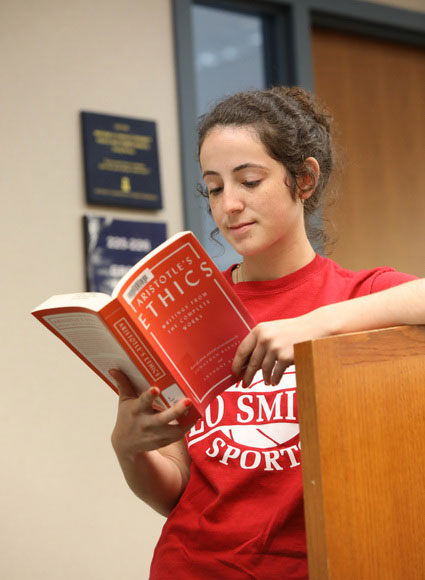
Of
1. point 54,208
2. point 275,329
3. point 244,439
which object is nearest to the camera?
point 275,329

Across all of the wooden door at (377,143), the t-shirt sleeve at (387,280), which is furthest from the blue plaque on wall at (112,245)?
the t-shirt sleeve at (387,280)

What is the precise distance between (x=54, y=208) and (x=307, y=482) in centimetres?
170

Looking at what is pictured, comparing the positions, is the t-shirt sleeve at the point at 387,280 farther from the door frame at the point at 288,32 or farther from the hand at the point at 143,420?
the door frame at the point at 288,32

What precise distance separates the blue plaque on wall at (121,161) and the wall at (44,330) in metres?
0.04

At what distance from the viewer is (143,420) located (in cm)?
110

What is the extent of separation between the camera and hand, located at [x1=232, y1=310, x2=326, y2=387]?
3.35ft

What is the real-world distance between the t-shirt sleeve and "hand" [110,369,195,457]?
0.37m

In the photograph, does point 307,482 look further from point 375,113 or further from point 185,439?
point 375,113

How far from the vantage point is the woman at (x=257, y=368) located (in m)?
1.05

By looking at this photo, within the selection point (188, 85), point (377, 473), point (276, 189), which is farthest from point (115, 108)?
point (377, 473)

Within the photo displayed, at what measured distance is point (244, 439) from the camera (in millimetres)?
1216

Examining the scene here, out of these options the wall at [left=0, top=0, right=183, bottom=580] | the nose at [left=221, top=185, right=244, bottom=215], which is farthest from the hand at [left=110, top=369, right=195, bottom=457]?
the wall at [left=0, top=0, right=183, bottom=580]

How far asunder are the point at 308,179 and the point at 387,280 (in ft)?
0.78

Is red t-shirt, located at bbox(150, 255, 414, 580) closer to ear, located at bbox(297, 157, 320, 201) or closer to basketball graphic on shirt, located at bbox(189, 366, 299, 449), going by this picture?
basketball graphic on shirt, located at bbox(189, 366, 299, 449)
